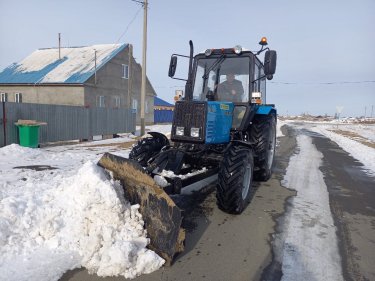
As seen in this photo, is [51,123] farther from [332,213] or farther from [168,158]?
[332,213]

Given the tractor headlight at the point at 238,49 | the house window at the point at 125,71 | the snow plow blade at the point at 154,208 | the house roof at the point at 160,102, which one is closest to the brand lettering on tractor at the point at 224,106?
the tractor headlight at the point at 238,49

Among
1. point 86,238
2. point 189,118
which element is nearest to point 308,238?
point 189,118

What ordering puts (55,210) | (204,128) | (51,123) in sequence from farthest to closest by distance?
(51,123)
(204,128)
(55,210)

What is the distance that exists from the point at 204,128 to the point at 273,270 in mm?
2400

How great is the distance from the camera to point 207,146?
5.51 meters

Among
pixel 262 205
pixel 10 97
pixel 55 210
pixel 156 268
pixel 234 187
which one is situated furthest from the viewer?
pixel 10 97

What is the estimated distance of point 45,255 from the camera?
3238 millimetres

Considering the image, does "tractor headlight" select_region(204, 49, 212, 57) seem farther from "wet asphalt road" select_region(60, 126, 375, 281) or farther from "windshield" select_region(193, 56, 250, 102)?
"wet asphalt road" select_region(60, 126, 375, 281)

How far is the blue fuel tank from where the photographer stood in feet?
16.7

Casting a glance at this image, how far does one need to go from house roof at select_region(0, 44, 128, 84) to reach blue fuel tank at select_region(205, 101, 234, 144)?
1815 cm

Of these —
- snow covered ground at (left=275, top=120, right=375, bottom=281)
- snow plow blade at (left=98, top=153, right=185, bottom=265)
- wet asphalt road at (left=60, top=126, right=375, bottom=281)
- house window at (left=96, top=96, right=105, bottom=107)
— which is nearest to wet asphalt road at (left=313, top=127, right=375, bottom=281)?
wet asphalt road at (left=60, top=126, right=375, bottom=281)

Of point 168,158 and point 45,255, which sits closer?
point 45,255

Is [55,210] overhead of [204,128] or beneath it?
beneath

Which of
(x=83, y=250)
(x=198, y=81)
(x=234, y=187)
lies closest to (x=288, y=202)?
(x=234, y=187)
